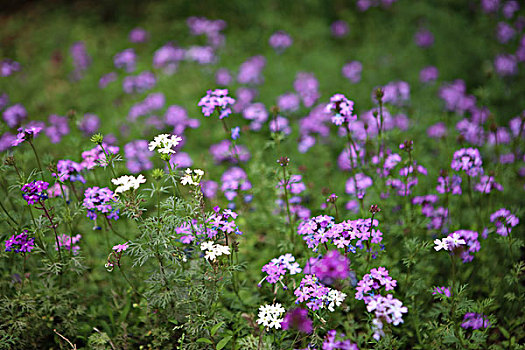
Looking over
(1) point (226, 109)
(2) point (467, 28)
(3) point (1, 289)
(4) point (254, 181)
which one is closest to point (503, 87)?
(2) point (467, 28)

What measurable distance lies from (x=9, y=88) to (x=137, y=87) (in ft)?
7.89

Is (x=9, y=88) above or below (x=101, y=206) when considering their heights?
above

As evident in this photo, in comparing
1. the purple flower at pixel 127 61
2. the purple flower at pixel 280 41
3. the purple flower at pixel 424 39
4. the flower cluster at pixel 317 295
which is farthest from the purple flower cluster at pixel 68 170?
the purple flower at pixel 424 39

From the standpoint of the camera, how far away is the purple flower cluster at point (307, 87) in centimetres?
456

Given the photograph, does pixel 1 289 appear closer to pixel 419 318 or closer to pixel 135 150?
pixel 135 150

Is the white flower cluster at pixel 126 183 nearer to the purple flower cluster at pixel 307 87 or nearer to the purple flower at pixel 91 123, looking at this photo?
the purple flower cluster at pixel 307 87

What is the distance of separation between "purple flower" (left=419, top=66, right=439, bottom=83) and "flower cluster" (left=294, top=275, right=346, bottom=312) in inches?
166

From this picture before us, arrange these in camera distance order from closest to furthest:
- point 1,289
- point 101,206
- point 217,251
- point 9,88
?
point 217,251
point 101,206
point 1,289
point 9,88

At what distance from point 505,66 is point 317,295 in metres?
4.65

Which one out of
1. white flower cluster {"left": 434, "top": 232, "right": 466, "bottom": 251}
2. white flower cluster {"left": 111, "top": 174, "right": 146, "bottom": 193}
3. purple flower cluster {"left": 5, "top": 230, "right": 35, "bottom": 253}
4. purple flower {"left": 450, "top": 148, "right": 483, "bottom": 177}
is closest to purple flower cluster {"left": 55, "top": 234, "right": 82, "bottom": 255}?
purple flower cluster {"left": 5, "top": 230, "right": 35, "bottom": 253}

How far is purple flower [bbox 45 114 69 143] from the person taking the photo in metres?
4.37

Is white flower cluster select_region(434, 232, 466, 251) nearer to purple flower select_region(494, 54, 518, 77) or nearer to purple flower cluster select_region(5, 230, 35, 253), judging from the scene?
purple flower cluster select_region(5, 230, 35, 253)

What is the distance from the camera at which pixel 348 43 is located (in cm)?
660

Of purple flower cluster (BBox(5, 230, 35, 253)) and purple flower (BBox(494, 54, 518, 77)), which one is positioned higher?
purple flower (BBox(494, 54, 518, 77))
